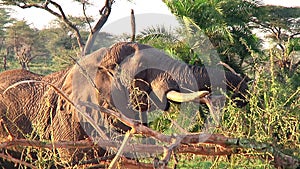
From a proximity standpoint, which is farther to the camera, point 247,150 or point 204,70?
point 204,70

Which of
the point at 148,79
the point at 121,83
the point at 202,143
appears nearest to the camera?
the point at 202,143

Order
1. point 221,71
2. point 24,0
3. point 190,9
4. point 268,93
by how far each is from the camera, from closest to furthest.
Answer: point 268,93 < point 221,71 < point 190,9 < point 24,0

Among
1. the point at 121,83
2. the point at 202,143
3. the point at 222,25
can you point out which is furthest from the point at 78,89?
the point at 222,25

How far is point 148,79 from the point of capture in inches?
136

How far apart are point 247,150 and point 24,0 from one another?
1301 cm

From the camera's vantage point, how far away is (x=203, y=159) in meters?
3.47

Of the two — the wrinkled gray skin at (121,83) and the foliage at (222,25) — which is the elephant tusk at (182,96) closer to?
the wrinkled gray skin at (121,83)

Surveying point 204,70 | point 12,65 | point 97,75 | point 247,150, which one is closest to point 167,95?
point 204,70

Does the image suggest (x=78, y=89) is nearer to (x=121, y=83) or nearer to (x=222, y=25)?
(x=121, y=83)

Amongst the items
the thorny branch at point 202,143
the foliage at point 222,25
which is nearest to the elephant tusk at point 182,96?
the thorny branch at point 202,143

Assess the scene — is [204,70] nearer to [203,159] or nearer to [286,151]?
[203,159]

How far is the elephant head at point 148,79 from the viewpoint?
3160 mm

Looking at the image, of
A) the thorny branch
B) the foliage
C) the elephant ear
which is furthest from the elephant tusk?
the foliage

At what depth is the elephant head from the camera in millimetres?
3160
